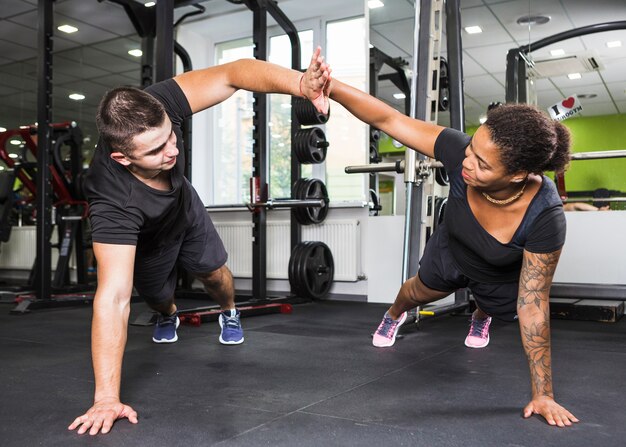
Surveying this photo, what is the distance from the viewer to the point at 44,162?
4277mm

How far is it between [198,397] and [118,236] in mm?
571

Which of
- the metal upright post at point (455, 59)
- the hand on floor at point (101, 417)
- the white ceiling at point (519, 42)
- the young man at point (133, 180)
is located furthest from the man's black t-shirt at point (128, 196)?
the white ceiling at point (519, 42)

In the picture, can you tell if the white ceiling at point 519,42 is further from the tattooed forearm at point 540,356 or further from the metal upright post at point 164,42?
the tattooed forearm at point 540,356

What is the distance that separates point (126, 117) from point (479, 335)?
192cm

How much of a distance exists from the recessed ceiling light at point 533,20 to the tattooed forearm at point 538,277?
4.34 meters

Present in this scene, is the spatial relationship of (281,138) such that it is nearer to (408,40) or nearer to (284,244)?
(284,244)

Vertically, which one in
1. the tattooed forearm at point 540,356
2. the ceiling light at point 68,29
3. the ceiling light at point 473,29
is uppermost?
the ceiling light at point 68,29

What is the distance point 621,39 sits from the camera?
4.95 metres

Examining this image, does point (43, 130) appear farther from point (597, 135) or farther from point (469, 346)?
point (597, 135)

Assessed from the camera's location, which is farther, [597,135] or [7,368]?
[597,135]

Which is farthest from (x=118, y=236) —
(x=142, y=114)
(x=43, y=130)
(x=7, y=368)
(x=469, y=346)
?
(x=43, y=130)

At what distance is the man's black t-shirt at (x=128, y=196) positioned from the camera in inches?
62.0

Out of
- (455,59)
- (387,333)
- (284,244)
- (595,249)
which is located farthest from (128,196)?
(284,244)

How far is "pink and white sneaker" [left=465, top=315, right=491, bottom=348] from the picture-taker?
2666 millimetres
